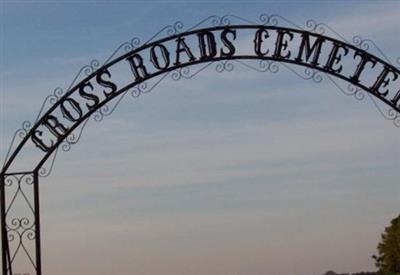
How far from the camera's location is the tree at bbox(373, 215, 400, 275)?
4519 cm

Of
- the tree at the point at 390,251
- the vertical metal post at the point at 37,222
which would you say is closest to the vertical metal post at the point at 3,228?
the vertical metal post at the point at 37,222

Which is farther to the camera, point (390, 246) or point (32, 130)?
point (390, 246)

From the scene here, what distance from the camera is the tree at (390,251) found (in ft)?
148

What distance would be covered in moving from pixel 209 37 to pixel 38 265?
3.38m

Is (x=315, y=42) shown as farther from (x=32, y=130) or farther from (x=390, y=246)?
(x=390, y=246)

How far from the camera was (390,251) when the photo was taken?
152 feet

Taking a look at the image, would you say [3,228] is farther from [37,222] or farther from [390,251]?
[390,251]

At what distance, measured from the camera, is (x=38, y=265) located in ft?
41.6

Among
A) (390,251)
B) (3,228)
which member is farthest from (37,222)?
(390,251)

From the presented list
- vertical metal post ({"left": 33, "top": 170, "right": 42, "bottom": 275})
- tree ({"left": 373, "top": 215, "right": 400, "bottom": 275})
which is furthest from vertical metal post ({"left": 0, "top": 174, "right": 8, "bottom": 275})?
tree ({"left": 373, "top": 215, "right": 400, "bottom": 275})

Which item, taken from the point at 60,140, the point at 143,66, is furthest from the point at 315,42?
the point at 60,140

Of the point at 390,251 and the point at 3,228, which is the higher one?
the point at 390,251

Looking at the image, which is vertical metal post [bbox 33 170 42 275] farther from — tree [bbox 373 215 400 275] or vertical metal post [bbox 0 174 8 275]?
tree [bbox 373 215 400 275]

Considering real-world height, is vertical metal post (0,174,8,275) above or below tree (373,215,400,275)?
below
